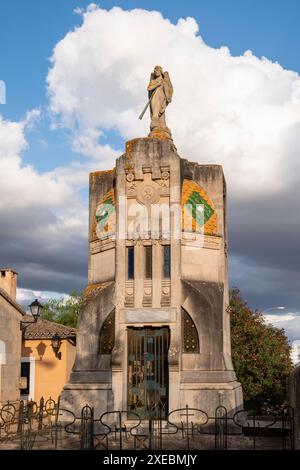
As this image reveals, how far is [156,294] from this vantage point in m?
19.2

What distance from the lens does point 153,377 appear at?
18.9 meters

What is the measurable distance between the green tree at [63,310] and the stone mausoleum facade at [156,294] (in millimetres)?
35103

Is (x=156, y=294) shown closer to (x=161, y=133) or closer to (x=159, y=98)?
(x=161, y=133)

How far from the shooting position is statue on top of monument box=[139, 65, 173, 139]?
2173cm

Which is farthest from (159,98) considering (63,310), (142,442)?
(63,310)

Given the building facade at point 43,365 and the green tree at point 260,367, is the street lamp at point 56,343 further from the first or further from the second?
the green tree at point 260,367

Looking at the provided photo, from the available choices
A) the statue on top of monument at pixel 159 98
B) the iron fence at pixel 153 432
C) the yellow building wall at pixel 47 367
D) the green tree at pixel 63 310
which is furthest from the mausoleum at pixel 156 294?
the green tree at pixel 63 310

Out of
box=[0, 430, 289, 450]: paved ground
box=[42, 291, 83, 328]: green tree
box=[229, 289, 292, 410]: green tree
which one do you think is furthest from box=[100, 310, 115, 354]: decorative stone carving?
box=[42, 291, 83, 328]: green tree

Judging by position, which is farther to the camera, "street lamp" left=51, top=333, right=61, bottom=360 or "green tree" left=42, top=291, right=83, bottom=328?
"green tree" left=42, top=291, right=83, bottom=328

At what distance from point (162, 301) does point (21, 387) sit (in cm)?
1044

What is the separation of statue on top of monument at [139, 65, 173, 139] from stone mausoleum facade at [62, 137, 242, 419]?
120 centimetres

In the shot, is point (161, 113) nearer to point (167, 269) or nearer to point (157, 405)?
point (167, 269)

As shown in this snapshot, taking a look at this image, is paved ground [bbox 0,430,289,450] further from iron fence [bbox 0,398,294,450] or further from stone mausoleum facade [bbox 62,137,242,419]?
stone mausoleum facade [bbox 62,137,242,419]
